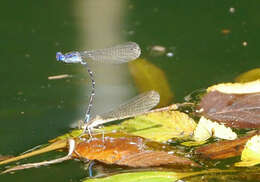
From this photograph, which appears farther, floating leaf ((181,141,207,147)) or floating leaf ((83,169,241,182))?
floating leaf ((181,141,207,147))

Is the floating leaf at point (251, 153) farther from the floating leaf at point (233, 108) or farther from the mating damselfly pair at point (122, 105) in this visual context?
the mating damselfly pair at point (122, 105)

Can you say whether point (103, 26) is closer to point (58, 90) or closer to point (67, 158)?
point (58, 90)

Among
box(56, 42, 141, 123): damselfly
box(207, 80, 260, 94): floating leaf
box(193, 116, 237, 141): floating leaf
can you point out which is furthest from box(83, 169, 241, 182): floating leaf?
box(56, 42, 141, 123): damselfly

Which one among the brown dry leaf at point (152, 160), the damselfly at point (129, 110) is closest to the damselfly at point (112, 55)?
the damselfly at point (129, 110)

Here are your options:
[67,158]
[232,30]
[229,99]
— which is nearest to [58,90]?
[67,158]

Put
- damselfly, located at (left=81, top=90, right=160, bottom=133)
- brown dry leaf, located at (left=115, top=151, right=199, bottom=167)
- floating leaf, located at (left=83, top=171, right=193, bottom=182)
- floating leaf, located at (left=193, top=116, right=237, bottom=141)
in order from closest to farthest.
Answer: floating leaf, located at (left=83, top=171, right=193, bottom=182) → brown dry leaf, located at (left=115, top=151, right=199, bottom=167) → floating leaf, located at (left=193, top=116, right=237, bottom=141) → damselfly, located at (left=81, top=90, right=160, bottom=133)

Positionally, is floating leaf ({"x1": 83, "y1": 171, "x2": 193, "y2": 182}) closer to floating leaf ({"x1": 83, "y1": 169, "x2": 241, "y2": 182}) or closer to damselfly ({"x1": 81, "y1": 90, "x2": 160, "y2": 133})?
floating leaf ({"x1": 83, "y1": 169, "x2": 241, "y2": 182})
